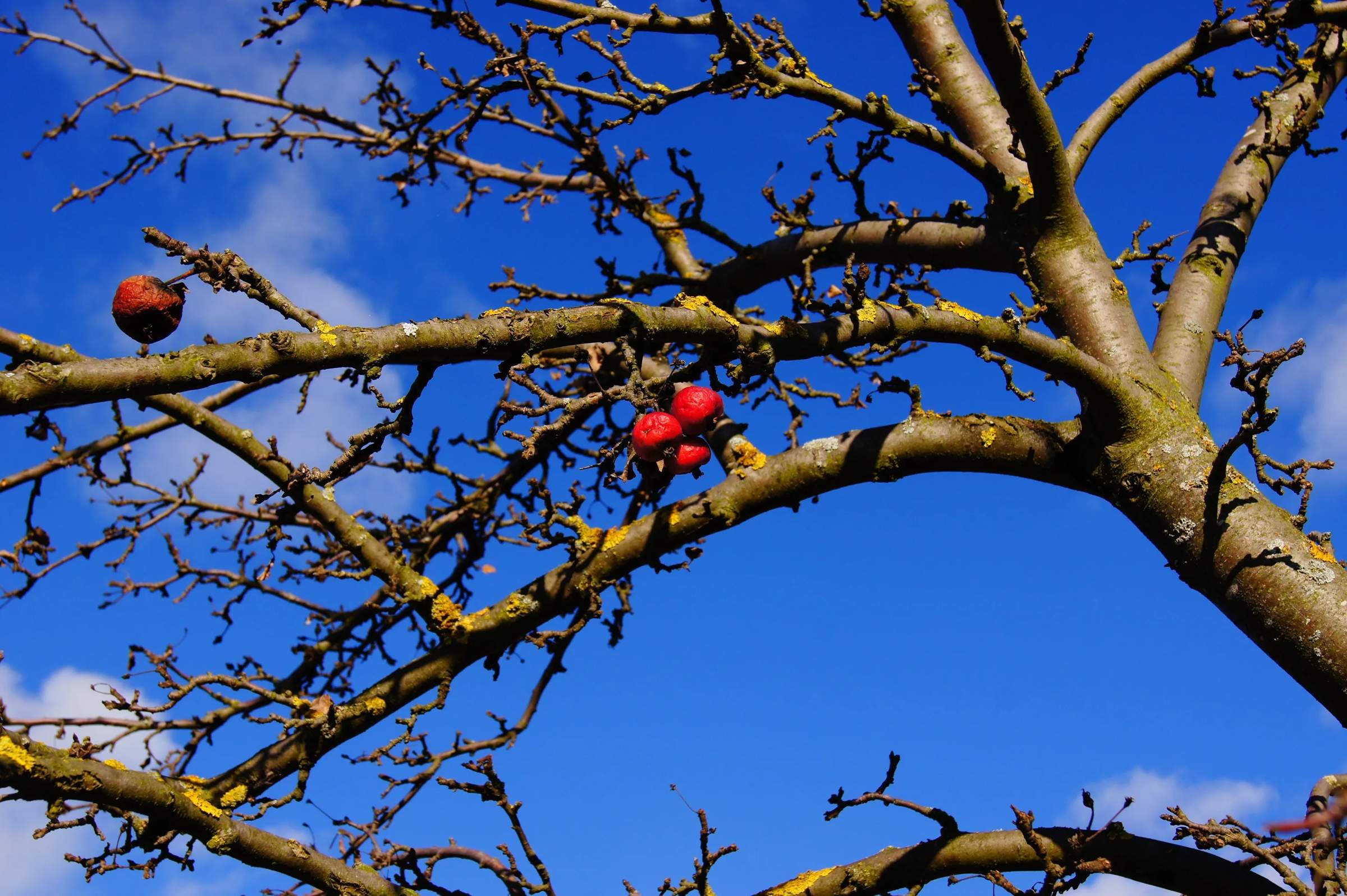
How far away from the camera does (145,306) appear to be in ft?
8.23

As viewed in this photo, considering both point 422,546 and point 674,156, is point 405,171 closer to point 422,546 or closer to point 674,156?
point 674,156

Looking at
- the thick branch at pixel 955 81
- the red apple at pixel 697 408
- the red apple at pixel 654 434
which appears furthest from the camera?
the thick branch at pixel 955 81

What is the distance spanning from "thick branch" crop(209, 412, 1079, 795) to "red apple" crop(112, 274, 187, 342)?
1341 millimetres

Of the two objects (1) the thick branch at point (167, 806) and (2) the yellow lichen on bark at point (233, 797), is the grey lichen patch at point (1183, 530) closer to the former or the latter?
(1) the thick branch at point (167, 806)

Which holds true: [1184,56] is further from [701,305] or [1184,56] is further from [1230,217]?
[701,305]

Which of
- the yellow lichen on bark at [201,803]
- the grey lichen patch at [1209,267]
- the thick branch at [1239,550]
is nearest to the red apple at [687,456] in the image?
the thick branch at [1239,550]

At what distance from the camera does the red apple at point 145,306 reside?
2498 millimetres

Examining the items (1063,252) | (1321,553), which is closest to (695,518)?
(1063,252)

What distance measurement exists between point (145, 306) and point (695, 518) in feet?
5.58

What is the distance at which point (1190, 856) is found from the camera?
10.2 ft

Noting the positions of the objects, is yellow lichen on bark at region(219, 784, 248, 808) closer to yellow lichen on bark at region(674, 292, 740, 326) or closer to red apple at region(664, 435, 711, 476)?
red apple at region(664, 435, 711, 476)

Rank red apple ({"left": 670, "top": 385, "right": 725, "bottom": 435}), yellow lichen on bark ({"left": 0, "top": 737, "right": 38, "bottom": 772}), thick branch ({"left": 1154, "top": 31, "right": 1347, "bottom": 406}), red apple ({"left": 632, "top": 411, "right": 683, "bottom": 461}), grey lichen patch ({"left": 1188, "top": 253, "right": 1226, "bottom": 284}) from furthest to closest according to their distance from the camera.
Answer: grey lichen patch ({"left": 1188, "top": 253, "right": 1226, "bottom": 284})
thick branch ({"left": 1154, "top": 31, "right": 1347, "bottom": 406})
red apple ({"left": 670, "top": 385, "right": 725, "bottom": 435})
red apple ({"left": 632, "top": 411, "right": 683, "bottom": 461})
yellow lichen on bark ({"left": 0, "top": 737, "right": 38, "bottom": 772})

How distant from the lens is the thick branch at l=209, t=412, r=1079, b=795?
3277mm

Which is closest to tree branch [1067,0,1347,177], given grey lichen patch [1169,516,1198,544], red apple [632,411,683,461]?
grey lichen patch [1169,516,1198,544]
